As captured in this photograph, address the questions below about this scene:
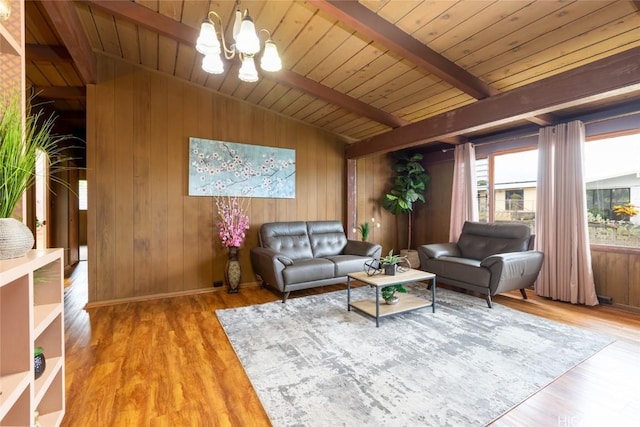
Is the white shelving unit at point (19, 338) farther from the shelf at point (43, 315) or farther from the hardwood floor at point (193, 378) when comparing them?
the hardwood floor at point (193, 378)

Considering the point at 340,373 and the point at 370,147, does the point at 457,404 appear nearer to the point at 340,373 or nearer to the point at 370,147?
the point at 340,373

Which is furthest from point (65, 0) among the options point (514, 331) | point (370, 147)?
point (514, 331)

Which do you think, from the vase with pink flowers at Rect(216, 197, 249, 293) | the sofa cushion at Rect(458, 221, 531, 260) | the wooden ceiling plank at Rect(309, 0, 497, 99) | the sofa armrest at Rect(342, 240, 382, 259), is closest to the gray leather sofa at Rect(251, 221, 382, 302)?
the sofa armrest at Rect(342, 240, 382, 259)

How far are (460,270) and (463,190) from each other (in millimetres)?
1748

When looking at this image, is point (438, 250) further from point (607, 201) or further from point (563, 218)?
point (607, 201)

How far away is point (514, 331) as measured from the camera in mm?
2650

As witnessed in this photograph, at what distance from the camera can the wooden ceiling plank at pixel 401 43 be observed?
2.25m

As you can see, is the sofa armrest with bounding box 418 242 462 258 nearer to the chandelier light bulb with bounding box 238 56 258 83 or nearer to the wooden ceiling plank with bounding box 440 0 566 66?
the wooden ceiling plank with bounding box 440 0 566 66

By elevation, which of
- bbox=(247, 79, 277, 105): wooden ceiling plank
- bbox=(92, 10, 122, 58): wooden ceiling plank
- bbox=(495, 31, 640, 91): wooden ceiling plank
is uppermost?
bbox=(92, 10, 122, 58): wooden ceiling plank

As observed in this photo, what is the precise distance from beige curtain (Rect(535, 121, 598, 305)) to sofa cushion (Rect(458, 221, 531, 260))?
0.36 metres

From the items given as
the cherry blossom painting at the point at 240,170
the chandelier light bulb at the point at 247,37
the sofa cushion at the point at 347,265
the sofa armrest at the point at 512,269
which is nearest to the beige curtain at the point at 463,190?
the sofa armrest at the point at 512,269

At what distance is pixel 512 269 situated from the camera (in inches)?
128

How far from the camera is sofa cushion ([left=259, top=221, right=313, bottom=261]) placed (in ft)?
13.4

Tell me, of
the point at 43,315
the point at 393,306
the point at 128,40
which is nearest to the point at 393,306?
the point at 393,306
